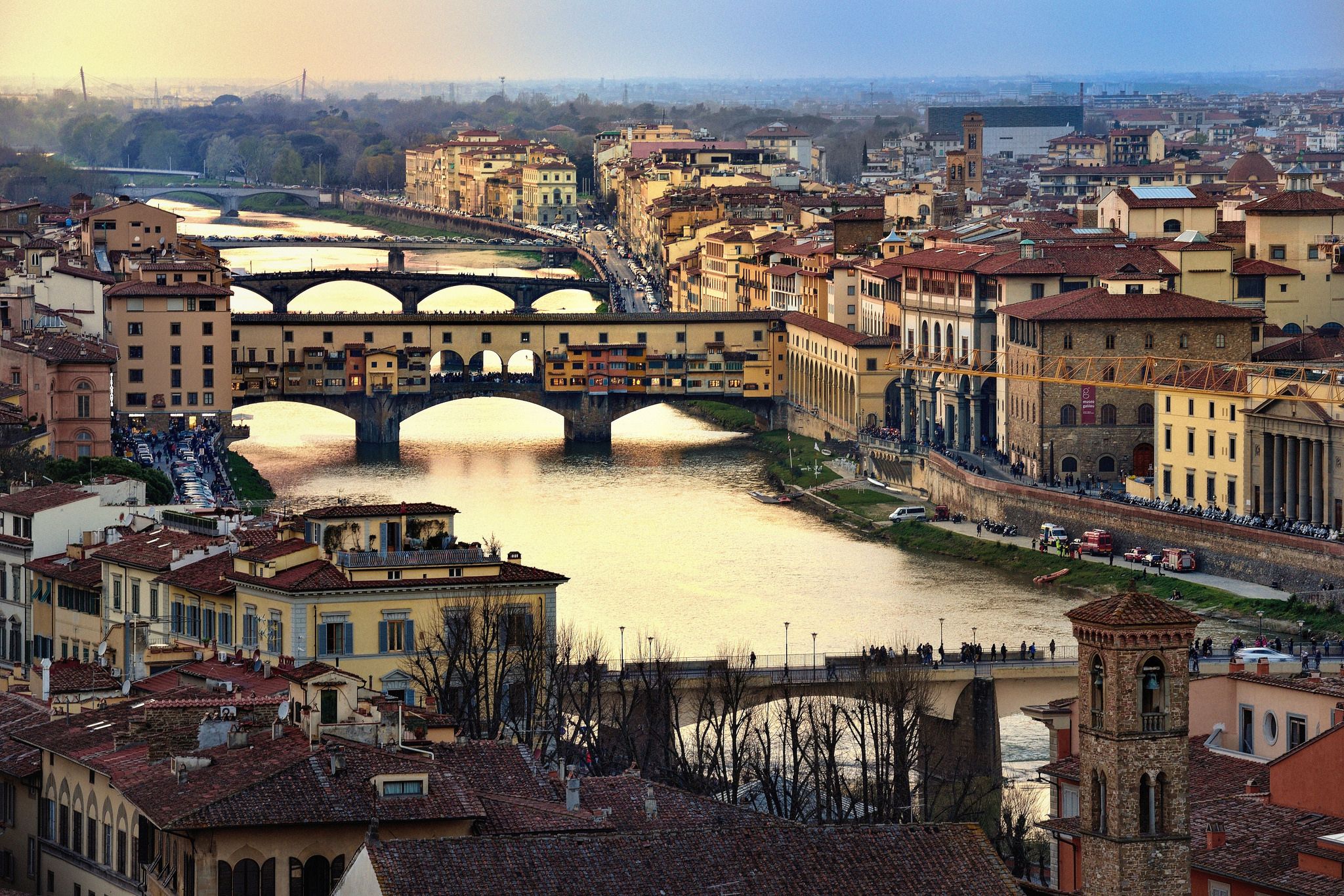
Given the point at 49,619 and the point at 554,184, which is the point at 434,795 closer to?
the point at 49,619

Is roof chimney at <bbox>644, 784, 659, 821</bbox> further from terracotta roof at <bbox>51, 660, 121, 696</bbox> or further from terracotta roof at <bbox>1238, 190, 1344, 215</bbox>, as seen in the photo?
terracotta roof at <bbox>1238, 190, 1344, 215</bbox>

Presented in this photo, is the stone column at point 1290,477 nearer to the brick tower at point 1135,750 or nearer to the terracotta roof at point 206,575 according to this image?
the terracotta roof at point 206,575

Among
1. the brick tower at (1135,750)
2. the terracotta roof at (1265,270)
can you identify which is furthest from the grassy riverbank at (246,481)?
the brick tower at (1135,750)

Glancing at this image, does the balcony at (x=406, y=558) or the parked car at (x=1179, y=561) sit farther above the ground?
the balcony at (x=406, y=558)

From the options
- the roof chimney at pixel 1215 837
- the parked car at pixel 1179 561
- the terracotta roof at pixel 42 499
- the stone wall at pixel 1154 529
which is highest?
the terracotta roof at pixel 42 499

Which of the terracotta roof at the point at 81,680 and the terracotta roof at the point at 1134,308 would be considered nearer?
the terracotta roof at the point at 81,680

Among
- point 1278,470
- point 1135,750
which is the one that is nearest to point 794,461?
point 1278,470
